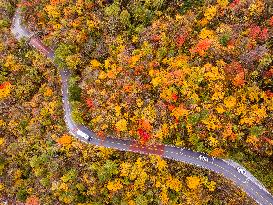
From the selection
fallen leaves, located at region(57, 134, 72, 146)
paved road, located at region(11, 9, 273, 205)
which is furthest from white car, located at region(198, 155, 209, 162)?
fallen leaves, located at region(57, 134, 72, 146)

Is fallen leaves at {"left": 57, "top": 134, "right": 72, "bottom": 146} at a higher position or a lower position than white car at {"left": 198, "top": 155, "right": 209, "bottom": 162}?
lower

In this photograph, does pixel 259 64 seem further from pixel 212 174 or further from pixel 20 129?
pixel 20 129

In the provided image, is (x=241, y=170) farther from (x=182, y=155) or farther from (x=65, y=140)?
(x=65, y=140)

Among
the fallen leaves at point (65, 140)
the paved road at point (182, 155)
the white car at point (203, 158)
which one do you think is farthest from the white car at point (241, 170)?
the fallen leaves at point (65, 140)

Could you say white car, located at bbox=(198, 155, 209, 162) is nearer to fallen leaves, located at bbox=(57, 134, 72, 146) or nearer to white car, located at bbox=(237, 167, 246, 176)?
white car, located at bbox=(237, 167, 246, 176)

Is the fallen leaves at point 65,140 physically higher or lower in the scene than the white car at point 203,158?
lower

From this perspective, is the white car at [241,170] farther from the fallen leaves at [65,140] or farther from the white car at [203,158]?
the fallen leaves at [65,140]

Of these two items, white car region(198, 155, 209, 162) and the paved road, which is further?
white car region(198, 155, 209, 162)

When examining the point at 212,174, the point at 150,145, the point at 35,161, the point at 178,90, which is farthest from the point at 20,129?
the point at 212,174
